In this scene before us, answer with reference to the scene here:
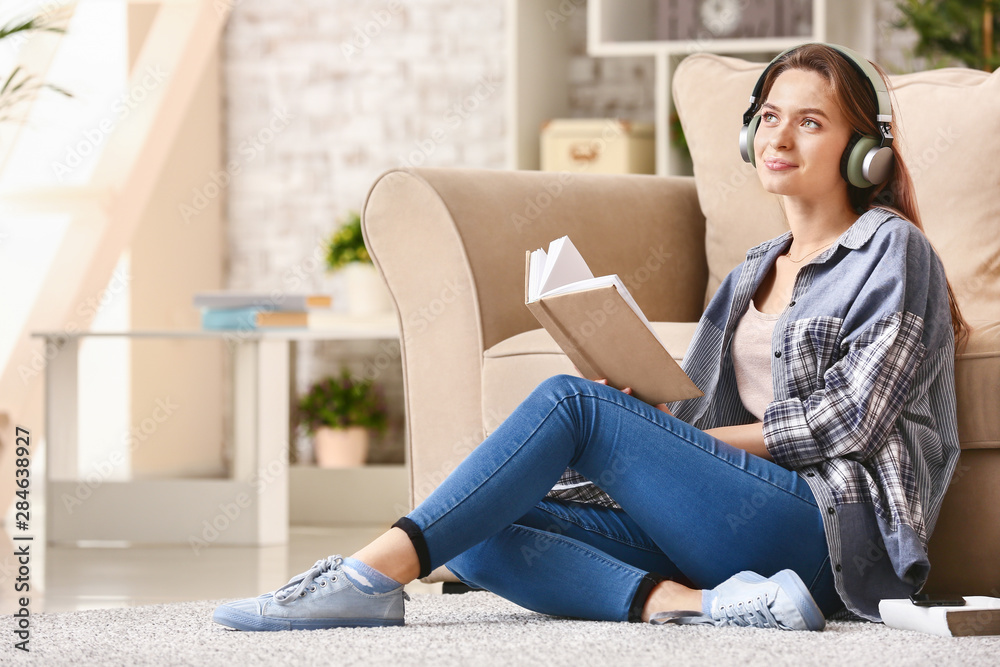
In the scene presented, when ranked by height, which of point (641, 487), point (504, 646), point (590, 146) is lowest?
point (504, 646)

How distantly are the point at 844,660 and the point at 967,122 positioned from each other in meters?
1.17

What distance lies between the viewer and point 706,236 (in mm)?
2320

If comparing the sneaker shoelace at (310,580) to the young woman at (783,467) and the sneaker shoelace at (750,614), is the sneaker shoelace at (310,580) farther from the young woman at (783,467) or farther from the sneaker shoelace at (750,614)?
the sneaker shoelace at (750,614)

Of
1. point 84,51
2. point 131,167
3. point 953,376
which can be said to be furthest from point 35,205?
point 953,376

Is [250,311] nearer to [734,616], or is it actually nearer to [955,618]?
[734,616]

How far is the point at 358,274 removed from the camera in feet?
12.3

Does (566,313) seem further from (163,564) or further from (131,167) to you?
(131,167)

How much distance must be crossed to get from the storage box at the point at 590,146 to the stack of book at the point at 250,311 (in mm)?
970

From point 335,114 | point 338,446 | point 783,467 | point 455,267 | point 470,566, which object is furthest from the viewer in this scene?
point 335,114

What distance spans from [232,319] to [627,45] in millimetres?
1464

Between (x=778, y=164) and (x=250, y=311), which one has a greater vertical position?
(x=778, y=164)

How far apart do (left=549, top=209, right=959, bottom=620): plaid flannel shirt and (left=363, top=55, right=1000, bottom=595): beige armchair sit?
14.6 inches

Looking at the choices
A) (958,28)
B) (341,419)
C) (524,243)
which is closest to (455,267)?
(524,243)

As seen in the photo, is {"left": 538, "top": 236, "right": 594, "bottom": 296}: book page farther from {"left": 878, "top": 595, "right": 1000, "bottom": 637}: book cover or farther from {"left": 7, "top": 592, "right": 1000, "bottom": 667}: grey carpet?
{"left": 878, "top": 595, "right": 1000, "bottom": 637}: book cover
